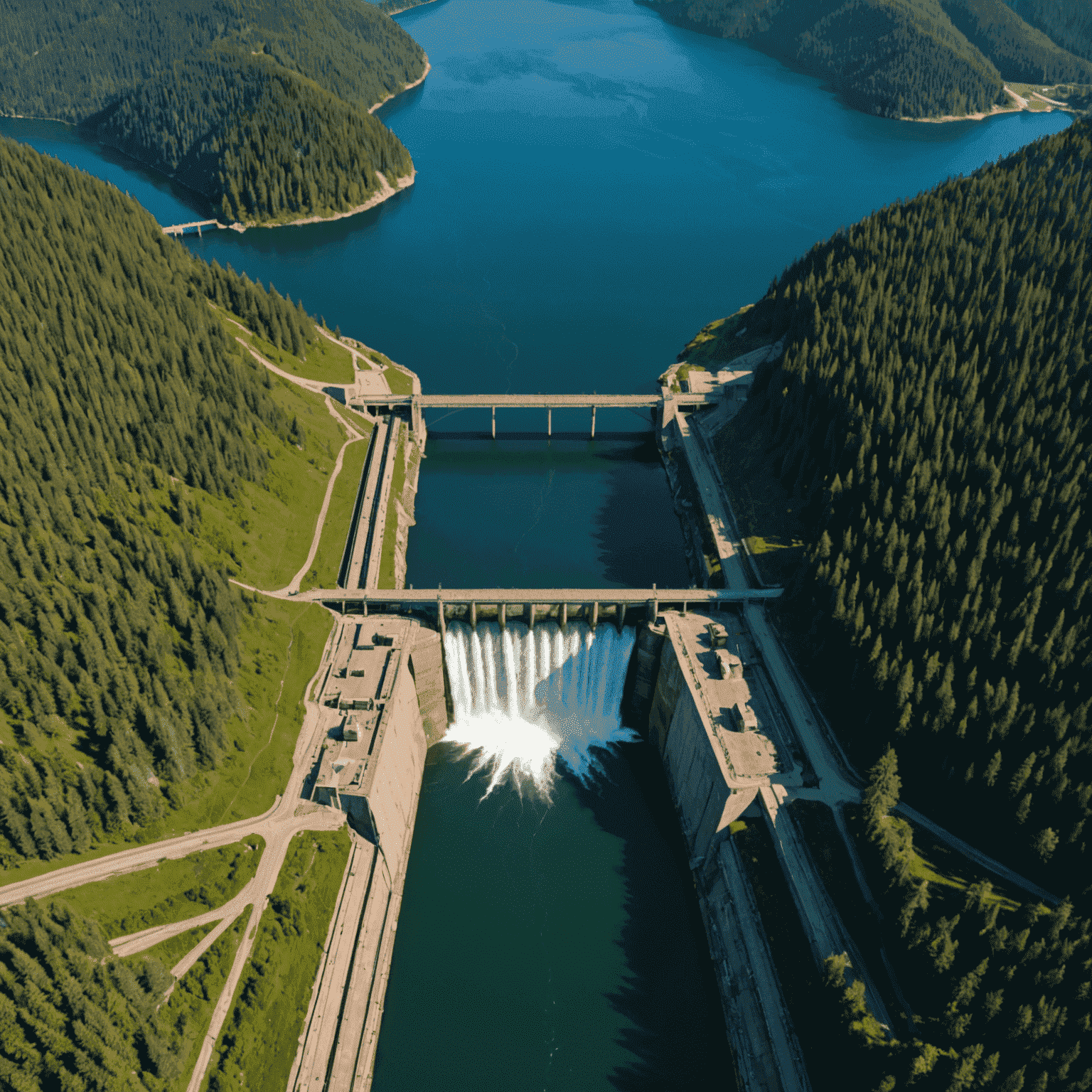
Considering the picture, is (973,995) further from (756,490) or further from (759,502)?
(756,490)

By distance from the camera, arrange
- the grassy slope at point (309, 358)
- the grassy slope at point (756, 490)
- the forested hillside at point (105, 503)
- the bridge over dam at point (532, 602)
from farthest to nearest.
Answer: the grassy slope at point (309, 358) < the grassy slope at point (756, 490) < the bridge over dam at point (532, 602) < the forested hillside at point (105, 503)

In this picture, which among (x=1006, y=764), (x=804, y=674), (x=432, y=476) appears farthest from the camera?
(x=432, y=476)

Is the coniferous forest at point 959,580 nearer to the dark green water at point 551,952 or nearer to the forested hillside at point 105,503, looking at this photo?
the dark green water at point 551,952

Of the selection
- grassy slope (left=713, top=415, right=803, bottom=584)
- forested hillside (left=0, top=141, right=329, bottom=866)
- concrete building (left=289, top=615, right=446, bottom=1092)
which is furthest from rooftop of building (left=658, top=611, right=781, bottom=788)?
forested hillside (left=0, top=141, right=329, bottom=866)

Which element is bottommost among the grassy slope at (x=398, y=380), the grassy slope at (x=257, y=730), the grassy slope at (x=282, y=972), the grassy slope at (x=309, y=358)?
the grassy slope at (x=282, y=972)

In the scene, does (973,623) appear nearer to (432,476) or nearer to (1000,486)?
(1000,486)

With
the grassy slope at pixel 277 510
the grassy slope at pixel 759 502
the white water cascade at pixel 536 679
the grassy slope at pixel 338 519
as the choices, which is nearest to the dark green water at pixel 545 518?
the grassy slope at pixel 338 519

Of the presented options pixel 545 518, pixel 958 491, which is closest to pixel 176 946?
pixel 545 518

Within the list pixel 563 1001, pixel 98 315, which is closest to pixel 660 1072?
pixel 563 1001

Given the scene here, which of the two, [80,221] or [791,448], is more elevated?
[80,221]
